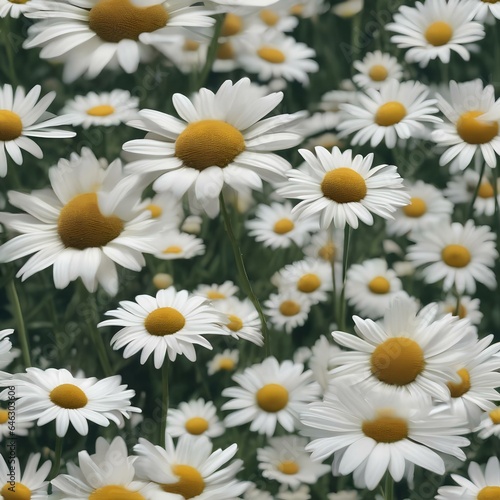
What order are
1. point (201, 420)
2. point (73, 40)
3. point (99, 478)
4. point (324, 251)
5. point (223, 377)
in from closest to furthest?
point (99, 478), point (73, 40), point (201, 420), point (223, 377), point (324, 251)

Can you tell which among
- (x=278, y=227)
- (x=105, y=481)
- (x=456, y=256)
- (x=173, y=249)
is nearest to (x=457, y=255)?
(x=456, y=256)

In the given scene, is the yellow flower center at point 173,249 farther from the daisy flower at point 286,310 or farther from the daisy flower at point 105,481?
the daisy flower at point 105,481

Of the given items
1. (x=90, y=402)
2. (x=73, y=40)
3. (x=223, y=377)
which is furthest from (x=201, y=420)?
(x=73, y=40)

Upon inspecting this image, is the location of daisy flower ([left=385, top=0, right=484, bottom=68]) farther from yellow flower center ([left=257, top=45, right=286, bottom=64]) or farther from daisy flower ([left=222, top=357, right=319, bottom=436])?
daisy flower ([left=222, top=357, right=319, bottom=436])

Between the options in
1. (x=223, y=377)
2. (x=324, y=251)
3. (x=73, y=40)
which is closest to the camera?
(x=73, y=40)

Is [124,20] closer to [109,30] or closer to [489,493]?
[109,30]

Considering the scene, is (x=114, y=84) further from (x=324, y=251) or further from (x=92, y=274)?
(x=92, y=274)

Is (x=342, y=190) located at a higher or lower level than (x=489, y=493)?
higher
